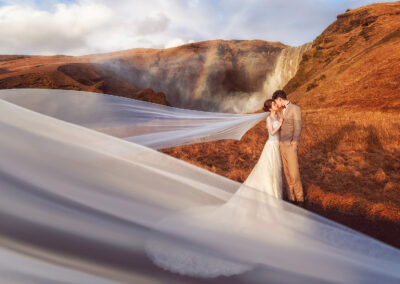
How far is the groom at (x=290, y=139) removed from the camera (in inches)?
146

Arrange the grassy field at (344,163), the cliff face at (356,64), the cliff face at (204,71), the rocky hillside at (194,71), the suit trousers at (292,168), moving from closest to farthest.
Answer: the suit trousers at (292,168)
the grassy field at (344,163)
the cliff face at (356,64)
the rocky hillside at (194,71)
the cliff face at (204,71)

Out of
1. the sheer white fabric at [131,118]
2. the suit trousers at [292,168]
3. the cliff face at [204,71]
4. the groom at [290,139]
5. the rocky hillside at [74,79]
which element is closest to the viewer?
the sheer white fabric at [131,118]

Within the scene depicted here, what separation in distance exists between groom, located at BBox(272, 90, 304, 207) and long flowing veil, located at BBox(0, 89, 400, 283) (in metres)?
1.69

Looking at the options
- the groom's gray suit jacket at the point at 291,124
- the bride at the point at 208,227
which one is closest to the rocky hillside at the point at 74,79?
the groom's gray suit jacket at the point at 291,124

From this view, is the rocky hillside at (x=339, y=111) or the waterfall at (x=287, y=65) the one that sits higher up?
the waterfall at (x=287, y=65)

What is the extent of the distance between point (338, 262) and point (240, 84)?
50.1 m

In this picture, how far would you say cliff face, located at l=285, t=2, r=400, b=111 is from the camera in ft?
44.3

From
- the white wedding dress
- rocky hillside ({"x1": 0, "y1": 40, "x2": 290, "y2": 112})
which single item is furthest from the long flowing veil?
rocky hillside ({"x1": 0, "y1": 40, "x2": 290, "y2": 112})

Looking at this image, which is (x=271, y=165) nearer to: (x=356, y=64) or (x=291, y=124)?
(x=291, y=124)

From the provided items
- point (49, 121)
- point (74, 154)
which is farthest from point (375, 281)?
point (49, 121)

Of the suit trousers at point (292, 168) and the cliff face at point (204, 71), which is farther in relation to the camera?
the cliff face at point (204, 71)

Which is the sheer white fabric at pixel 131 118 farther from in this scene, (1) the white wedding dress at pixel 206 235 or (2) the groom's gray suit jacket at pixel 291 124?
(1) the white wedding dress at pixel 206 235

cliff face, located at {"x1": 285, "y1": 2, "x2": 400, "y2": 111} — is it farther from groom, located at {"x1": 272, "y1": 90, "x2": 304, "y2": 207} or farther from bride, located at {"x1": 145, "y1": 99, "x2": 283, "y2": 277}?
bride, located at {"x1": 145, "y1": 99, "x2": 283, "y2": 277}

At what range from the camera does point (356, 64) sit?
18219 mm
